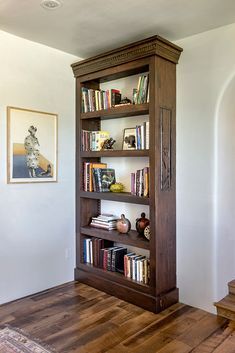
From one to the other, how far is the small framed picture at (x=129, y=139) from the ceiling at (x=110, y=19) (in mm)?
914

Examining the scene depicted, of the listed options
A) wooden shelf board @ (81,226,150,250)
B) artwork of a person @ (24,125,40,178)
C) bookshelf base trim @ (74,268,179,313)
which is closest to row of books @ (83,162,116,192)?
wooden shelf board @ (81,226,150,250)

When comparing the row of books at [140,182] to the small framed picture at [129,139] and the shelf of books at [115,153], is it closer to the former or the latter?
the shelf of books at [115,153]

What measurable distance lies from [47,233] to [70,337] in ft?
4.05

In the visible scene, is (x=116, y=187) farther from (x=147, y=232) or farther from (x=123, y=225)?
(x=147, y=232)

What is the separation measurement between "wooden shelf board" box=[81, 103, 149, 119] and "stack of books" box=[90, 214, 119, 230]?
1.16 meters

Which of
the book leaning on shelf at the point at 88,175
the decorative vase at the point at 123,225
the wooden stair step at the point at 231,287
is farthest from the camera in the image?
the book leaning on shelf at the point at 88,175

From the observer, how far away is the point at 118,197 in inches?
127

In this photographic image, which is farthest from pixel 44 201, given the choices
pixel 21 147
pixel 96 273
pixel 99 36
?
pixel 99 36

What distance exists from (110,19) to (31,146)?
1.46m

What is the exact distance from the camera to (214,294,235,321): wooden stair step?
2.64 m

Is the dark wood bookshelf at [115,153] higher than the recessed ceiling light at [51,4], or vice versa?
the recessed ceiling light at [51,4]

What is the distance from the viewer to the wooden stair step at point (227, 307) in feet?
8.66

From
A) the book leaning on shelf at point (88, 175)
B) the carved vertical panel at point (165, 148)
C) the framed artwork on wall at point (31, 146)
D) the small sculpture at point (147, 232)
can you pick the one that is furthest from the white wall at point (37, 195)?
the carved vertical panel at point (165, 148)

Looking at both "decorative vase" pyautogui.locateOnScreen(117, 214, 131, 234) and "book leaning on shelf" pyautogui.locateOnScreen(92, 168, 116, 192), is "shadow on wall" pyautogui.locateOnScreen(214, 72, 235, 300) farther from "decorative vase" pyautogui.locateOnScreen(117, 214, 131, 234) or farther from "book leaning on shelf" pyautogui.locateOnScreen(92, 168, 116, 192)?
"book leaning on shelf" pyautogui.locateOnScreen(92, 168, 116, 192)
